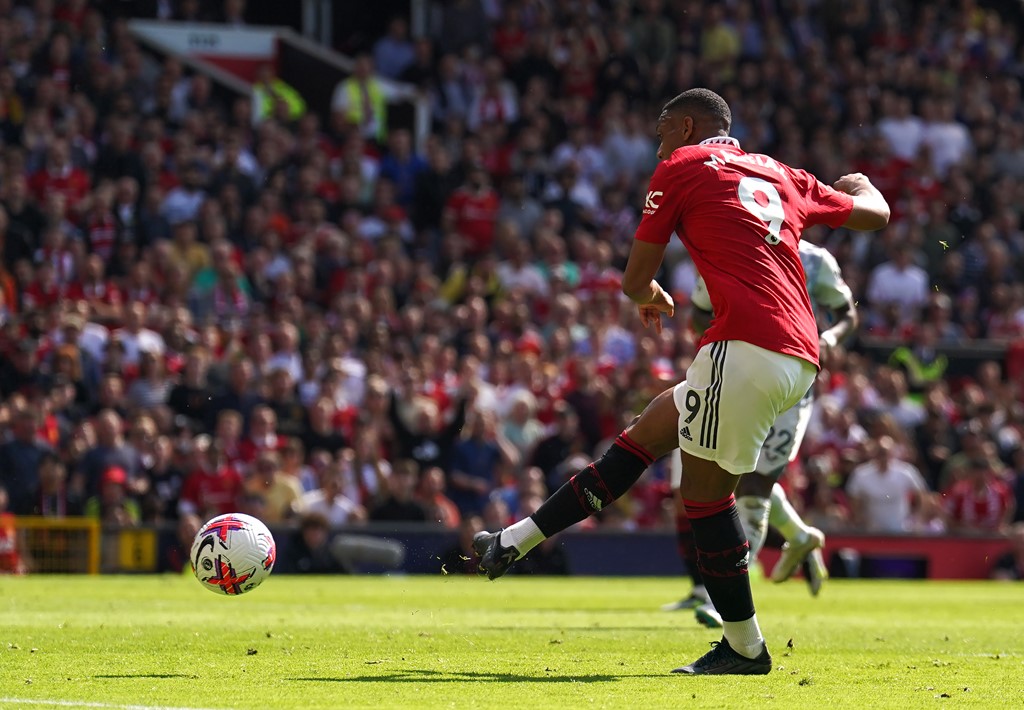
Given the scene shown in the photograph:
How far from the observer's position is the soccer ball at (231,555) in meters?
8.60

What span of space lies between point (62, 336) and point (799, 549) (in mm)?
9692

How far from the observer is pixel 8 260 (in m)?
19.5

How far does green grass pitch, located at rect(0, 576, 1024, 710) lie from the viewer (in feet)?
21.9

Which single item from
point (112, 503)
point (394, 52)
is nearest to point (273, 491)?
point (112, 503)

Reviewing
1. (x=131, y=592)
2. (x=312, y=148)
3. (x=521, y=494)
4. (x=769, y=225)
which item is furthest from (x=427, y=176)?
(x=769, y=225)

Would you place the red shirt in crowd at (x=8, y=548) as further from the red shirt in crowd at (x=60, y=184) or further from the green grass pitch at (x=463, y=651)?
the red shirt in crowd at (x=60, y=184)

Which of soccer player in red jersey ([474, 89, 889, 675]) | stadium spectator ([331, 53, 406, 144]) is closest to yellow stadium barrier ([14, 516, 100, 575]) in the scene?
stadium spectator ([331, 53, 406, 144])

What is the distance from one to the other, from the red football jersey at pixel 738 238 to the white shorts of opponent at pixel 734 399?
0.06 meters

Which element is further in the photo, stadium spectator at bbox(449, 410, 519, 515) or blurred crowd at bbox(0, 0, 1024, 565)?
stadium spectator at bbox(449, 410, 519, 515)

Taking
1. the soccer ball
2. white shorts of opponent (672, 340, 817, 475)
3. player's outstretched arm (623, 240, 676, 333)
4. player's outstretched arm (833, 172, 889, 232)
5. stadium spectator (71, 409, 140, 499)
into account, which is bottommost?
stadium spectator (71, 409, 140, 499)

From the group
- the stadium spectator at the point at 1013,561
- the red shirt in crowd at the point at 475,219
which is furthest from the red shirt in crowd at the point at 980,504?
the red shirt in crowd at the point at 475,219

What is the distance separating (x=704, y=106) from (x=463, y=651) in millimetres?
2891

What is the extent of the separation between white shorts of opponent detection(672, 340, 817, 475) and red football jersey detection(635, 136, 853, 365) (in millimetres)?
64

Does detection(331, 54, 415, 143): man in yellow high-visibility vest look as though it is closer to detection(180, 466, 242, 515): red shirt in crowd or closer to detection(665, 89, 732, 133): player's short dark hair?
detection(180, 466, 242, 515): red shirt in crowd
